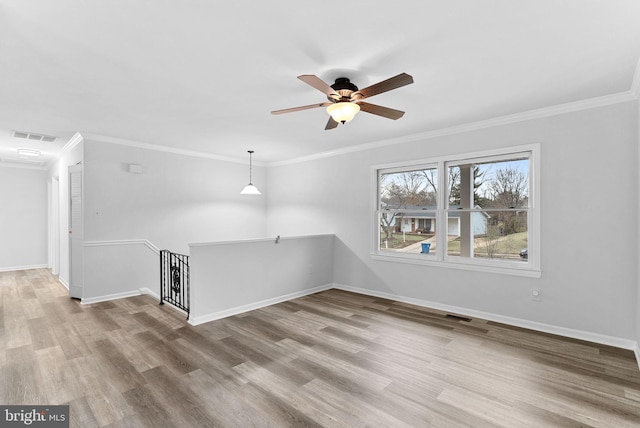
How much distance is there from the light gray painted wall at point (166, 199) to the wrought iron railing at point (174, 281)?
25.3 inches

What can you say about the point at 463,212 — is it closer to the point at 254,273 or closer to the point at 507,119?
the point at 507,119

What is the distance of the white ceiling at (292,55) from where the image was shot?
1924mm

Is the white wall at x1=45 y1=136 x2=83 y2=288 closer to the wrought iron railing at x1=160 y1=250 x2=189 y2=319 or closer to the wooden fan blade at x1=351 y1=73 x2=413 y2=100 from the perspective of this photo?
the wrought iron railing at x1=160 y1=250 x2=189 y2=319

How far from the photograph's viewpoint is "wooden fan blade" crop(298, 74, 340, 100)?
7.44 ft

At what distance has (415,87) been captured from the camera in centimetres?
306

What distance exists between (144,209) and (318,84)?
14.2 ft

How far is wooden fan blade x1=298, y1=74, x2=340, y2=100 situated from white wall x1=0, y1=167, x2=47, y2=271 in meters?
8.63

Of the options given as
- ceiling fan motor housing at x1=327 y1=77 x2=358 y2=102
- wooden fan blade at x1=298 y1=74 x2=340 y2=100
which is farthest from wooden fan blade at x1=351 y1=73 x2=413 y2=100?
wooden fan blade at x1=298 y1=74 x2=340 y2=100

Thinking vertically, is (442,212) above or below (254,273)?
above

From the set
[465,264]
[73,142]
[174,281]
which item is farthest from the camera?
[73,142]

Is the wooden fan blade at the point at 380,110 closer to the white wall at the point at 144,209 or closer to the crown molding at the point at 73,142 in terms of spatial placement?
the white wall at the point at 144,209

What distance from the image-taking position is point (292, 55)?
2445 millimetres

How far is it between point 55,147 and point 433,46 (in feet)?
21.6

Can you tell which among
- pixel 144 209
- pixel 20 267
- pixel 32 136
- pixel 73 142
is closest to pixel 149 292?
pixel 144 209
